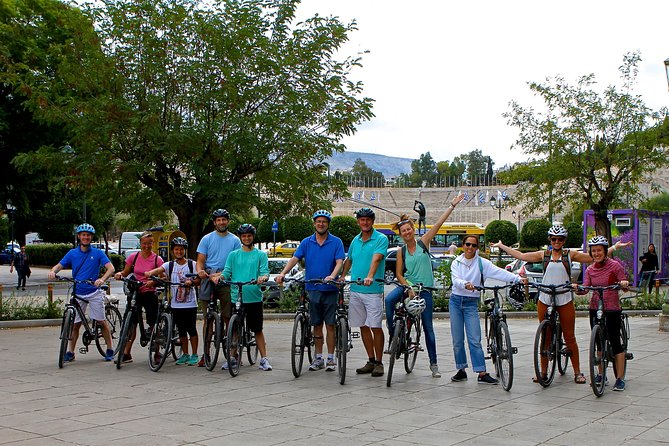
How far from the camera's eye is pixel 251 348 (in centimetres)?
1097

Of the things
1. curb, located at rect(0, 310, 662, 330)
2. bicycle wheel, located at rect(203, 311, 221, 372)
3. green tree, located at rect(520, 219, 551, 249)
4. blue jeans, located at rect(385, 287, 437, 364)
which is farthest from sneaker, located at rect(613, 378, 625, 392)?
green tree, located at rect(520, 219, 551, 249)

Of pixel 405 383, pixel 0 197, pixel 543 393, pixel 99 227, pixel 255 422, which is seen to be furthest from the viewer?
pixel 99 227

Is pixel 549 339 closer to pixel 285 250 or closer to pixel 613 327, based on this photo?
pixel 613 327

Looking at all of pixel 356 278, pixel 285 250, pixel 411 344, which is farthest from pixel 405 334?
pixel 285 250

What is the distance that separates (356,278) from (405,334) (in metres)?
0.89

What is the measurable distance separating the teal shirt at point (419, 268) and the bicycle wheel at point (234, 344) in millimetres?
2083

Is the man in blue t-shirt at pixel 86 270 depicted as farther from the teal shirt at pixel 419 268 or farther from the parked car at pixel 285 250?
the parked car at pixel 285 250

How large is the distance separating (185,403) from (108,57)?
1169cm

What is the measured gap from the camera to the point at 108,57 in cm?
1803

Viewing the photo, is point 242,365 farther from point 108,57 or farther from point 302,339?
point 108,57

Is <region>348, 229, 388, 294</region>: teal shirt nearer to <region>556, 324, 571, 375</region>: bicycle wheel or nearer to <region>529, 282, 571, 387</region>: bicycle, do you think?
<region>529, 282, 571, 387</region>: bicycle

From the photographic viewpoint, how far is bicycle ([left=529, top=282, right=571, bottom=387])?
9.12 m

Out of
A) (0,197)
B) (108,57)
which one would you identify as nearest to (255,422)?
(108,57)

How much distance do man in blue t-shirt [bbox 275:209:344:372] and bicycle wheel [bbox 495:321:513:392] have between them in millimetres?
2034
